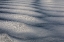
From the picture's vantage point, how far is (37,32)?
1.08m

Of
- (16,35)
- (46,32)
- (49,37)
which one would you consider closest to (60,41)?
(49,37)

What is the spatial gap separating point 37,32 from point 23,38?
0.17m

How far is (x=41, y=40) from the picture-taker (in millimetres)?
916

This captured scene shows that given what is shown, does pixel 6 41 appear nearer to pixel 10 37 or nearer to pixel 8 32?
pixel 10 37

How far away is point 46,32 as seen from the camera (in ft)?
3.55

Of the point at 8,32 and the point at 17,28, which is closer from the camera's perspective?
the point at 8,32

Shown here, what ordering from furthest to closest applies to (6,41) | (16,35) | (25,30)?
1. (25,30)
2. (16,35)
3. (6,41)

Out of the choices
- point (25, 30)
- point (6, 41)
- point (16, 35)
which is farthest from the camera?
point (25, 30)

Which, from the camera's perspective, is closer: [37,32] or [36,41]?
[36,41]

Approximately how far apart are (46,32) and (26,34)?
152 mm

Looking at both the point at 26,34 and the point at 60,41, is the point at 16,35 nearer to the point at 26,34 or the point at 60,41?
the point at 26,34

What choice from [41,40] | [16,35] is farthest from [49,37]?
[16,35]

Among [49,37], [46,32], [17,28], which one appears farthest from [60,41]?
[17,28]

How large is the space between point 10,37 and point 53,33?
1.02 feet
